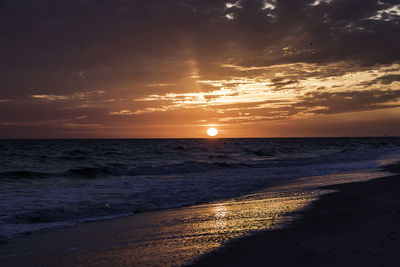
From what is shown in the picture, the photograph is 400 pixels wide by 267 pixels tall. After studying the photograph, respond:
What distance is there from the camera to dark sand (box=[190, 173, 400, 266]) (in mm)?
4922

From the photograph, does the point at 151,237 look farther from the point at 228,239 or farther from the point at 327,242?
the point at 327,242

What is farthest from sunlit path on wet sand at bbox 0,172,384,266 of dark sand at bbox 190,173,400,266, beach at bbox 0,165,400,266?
dark sand at bbox 190,173,400,266

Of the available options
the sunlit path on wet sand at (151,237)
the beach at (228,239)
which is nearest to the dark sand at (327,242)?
the beach at (228,239)

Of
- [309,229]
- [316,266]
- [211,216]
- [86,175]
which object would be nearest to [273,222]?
[309,229]

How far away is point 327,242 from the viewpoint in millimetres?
5801

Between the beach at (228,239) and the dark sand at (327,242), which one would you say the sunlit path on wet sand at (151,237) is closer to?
the beach at (228,239)

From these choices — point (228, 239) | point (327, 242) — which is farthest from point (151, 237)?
point (327, 242)

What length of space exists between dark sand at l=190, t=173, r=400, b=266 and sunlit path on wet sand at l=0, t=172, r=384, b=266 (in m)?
0.50

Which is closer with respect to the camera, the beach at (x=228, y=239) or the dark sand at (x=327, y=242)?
the dark sand at (x=327, y=242)

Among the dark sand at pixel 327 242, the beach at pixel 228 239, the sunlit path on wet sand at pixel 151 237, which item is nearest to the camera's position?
the dark sand at pixel 327 242

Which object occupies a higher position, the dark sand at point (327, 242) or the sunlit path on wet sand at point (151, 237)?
the dark sand at point (327, 242)

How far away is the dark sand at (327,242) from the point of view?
4.92 meters

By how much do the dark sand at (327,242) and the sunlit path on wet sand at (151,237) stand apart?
1.66ft

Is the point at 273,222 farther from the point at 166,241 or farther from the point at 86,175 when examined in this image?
the point at 86,175
